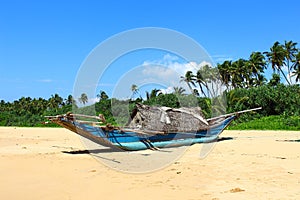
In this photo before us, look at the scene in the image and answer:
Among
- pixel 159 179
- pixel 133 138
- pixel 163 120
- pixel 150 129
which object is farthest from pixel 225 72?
pixel 159 179

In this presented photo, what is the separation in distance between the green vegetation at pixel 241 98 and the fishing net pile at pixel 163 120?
2122mm

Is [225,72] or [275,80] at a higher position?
[225,72]

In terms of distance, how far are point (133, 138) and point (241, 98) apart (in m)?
19.9

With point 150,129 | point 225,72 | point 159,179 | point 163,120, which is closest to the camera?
point 159,179

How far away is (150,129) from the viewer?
39.3 ft

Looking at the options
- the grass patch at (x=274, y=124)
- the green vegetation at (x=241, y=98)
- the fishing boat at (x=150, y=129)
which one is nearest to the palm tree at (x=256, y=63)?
the green vegetation at (x=241, y=98)

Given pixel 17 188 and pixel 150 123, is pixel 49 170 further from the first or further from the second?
pixel 150 123

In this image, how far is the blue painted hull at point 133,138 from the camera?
34.1 ft

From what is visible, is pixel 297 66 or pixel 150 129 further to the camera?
pixel 297 66

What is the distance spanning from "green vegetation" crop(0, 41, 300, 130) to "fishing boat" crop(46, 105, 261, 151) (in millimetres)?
2457

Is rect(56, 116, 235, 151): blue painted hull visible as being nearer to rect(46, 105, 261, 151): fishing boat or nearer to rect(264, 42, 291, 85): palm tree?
rect(46, 105, 261, 151): fishing boat

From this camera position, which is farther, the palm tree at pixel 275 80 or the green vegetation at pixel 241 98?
the palm tree at pixel 275 80

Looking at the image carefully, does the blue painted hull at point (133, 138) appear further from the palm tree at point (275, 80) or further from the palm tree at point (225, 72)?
the palm tree at point (225, 72)

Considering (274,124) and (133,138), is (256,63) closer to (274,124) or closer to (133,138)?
(274,124)
